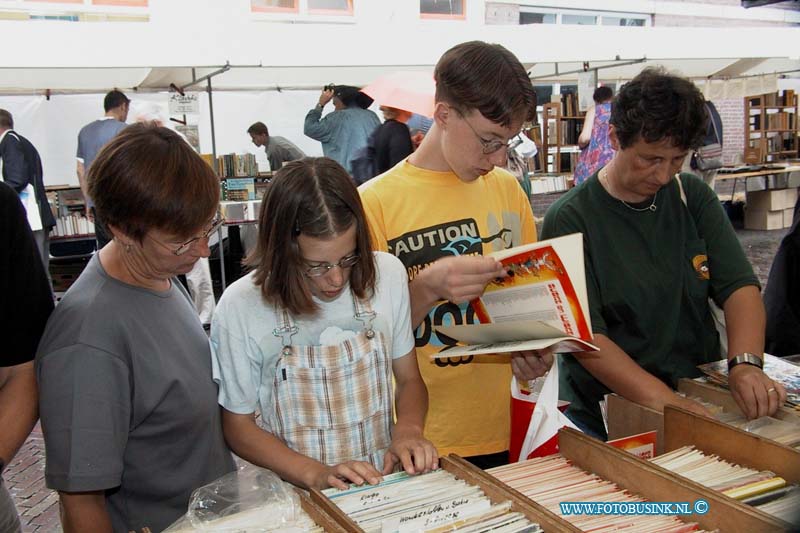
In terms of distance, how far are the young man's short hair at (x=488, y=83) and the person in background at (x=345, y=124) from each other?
5.49 m

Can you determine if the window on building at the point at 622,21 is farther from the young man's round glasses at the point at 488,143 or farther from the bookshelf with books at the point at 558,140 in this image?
the young man's round glasses at the point at 488,143

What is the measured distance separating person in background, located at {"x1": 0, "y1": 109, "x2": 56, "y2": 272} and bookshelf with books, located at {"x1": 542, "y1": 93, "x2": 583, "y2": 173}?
734cm

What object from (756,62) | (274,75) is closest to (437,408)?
(274,75)

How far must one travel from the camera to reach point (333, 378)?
5.09 feet

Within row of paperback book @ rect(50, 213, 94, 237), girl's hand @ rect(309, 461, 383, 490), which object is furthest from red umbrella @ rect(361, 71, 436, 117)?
row of paperback book @ rect(50, 213, 94, 237)

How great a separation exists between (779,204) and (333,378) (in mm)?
11827

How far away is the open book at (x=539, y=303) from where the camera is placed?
1.50 meters

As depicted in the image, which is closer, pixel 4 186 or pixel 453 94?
pixel 4 186

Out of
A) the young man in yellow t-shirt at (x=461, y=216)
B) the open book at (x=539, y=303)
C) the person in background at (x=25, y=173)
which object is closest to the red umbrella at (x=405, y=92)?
the young man in yellow t-shirt at (x=461, y=216)

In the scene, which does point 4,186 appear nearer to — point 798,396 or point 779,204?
point 798,396

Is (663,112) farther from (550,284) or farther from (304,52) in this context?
(304,52)

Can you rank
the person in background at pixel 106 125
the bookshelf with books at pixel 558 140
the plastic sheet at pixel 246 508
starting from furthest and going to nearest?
the bookshelf with books at pixel 558 140 → the person in background at pixel 106 125 → the plastic sheet at pixel 246 508

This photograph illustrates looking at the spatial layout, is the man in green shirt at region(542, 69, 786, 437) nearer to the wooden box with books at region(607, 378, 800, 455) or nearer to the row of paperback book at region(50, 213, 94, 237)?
the wooden box with books at region(607, 378, 800, 455)

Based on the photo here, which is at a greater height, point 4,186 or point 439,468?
point 4,186
